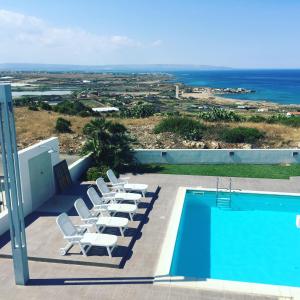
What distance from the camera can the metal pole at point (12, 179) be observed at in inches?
266

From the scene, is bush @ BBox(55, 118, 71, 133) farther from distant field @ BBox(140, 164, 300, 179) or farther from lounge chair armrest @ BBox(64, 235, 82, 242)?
lounge chair armrest @ BBox(64, 235, 82, 242)

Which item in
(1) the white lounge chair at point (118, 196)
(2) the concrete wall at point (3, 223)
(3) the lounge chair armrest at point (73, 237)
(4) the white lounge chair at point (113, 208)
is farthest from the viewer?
(1) the white lounge chair at point (118, 196)

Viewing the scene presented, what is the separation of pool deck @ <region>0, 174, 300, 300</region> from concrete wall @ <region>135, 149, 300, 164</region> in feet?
20.6

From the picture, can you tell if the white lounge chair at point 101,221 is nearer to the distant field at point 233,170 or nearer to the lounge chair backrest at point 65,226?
the lounge chair backrest at point 65,226

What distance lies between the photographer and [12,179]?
22.9ft

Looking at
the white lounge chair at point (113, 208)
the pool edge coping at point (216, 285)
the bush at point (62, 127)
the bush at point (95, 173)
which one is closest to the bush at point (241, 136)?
the bush at point (95, 173)

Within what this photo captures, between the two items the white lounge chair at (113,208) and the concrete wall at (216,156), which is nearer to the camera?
the white lounge chair at (113,208)

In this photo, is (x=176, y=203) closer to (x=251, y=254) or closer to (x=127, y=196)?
(x=127, y=196)

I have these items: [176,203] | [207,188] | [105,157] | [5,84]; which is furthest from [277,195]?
[5,84]

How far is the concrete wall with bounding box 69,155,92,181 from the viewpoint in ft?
50.0

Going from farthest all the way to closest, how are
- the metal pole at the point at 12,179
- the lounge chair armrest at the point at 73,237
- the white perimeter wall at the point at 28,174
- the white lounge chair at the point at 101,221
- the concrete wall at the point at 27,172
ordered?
the concrete wall at the point at 27,172, the white perimeter wall at the point at 28,174, the white lounge chair at the point at 101,221, the lounge chair armrest at the point at 73,237, the metal pole at the point at 12,179

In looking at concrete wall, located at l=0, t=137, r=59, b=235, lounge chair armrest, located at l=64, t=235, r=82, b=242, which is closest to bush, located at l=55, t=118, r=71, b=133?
concrete wall, located at l=0, t=137, r=59, b=235

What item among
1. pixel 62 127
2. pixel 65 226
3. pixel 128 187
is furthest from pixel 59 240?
pixel 62 127

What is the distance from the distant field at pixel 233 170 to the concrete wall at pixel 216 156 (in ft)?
1.19
